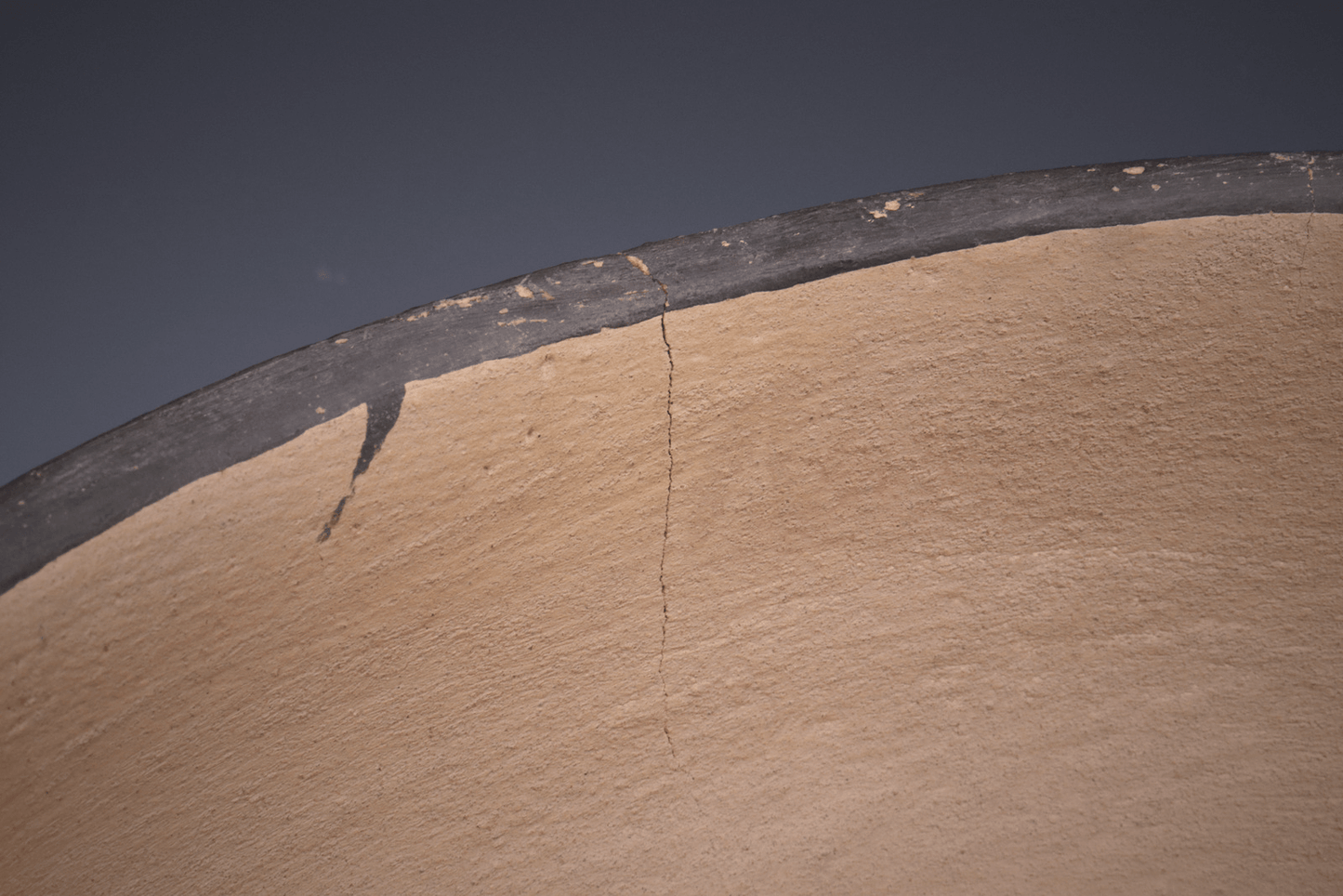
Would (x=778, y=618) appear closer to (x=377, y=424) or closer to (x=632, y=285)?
(x=632, y=285)

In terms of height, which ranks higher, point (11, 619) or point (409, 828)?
point (11, 619)

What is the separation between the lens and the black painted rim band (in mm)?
1476

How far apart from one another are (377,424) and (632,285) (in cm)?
58

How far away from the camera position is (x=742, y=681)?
1.96m

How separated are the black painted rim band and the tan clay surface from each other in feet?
0.14

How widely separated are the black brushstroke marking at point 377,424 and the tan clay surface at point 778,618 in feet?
0.06

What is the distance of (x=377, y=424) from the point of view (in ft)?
5.01

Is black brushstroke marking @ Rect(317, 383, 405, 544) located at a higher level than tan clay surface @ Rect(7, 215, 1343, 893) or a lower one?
higher

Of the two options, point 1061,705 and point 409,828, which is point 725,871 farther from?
point 1061,705

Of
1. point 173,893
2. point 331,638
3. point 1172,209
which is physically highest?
point 1172,209

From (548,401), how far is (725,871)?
4.51 ft

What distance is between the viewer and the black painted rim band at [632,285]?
4.84 ft

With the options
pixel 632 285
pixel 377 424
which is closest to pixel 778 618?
pixel 632 285

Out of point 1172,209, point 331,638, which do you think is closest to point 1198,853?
point 1172,209
